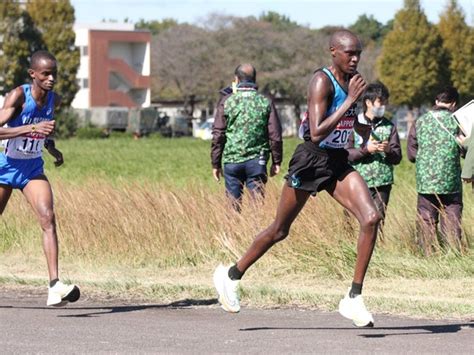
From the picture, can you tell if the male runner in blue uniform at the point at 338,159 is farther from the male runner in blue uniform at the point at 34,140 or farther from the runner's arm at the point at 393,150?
the runner's arm at the point at 393,150

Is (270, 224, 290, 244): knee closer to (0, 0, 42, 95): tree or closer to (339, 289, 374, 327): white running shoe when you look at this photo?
(339, 289, 374, 327): white running shoe

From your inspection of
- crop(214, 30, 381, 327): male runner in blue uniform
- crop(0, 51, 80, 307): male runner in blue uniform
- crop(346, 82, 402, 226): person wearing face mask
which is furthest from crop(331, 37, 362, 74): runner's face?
crop(346, 82, 402, 226): person wearing face mask

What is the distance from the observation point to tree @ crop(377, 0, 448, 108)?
77.0 metres

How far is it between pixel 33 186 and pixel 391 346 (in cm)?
356

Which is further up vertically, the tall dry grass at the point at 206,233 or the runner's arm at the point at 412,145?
the runner's arm at the point at 412,145

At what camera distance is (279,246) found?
39.3 ft

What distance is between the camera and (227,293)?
908cm

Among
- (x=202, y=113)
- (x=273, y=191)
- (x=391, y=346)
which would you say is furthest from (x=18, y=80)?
(x=391, y=346)

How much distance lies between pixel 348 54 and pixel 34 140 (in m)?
2.83

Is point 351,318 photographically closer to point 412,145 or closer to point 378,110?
point 378,110

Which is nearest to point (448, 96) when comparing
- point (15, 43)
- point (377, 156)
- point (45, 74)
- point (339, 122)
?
point (377, 156)

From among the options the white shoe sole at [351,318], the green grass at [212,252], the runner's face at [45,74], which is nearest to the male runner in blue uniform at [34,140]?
the runner's face at [45,74]

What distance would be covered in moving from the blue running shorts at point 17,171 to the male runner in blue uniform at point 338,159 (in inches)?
92.1

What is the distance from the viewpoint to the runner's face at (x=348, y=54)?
8.46 meters
